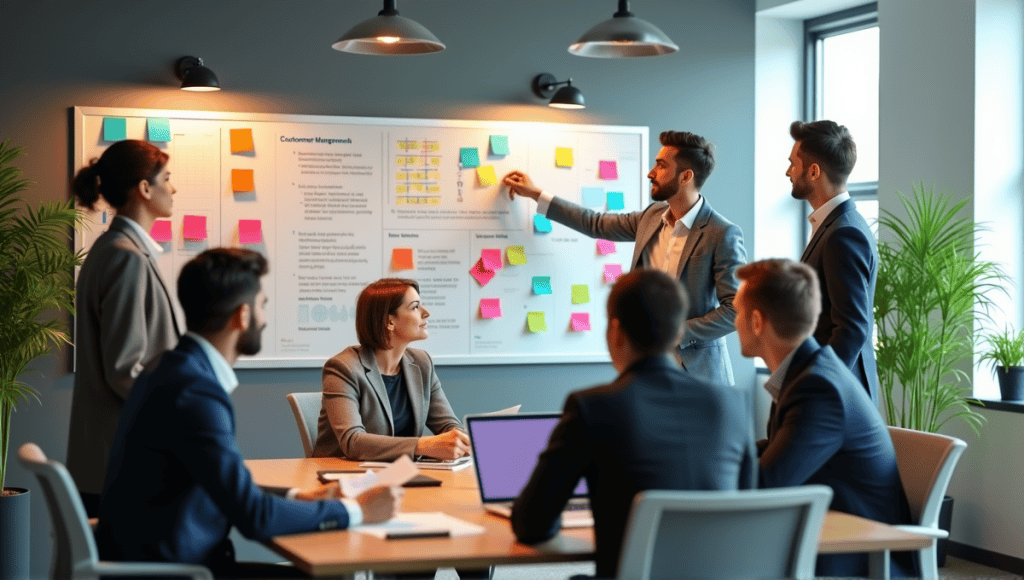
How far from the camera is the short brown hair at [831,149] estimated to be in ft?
11.5

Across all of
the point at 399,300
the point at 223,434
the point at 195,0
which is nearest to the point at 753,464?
the point at 223,434

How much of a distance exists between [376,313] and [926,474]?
1.63 meters

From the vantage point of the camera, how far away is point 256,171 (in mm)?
4762

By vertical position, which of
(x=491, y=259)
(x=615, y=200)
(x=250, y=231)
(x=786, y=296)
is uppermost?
(x=615, y=200)

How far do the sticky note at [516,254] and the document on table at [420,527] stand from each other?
9.17 feet

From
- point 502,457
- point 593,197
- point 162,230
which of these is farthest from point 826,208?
point 162,230

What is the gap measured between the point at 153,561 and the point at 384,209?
2.94 metres

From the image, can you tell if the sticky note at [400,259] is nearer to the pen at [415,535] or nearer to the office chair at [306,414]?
the office chair at [306,414]

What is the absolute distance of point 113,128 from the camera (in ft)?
15.0

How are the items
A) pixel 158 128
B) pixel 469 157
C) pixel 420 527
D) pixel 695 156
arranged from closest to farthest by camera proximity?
pixel 420 527, pixel 695 156, pixel 158 128, pixel 469 157

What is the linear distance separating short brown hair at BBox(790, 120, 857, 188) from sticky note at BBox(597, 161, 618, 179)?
177 cm

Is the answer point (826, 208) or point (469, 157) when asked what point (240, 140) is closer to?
point (469, 157)

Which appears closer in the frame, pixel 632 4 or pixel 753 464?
pixel 753 464

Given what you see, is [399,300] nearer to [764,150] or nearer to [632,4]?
[632,4]
